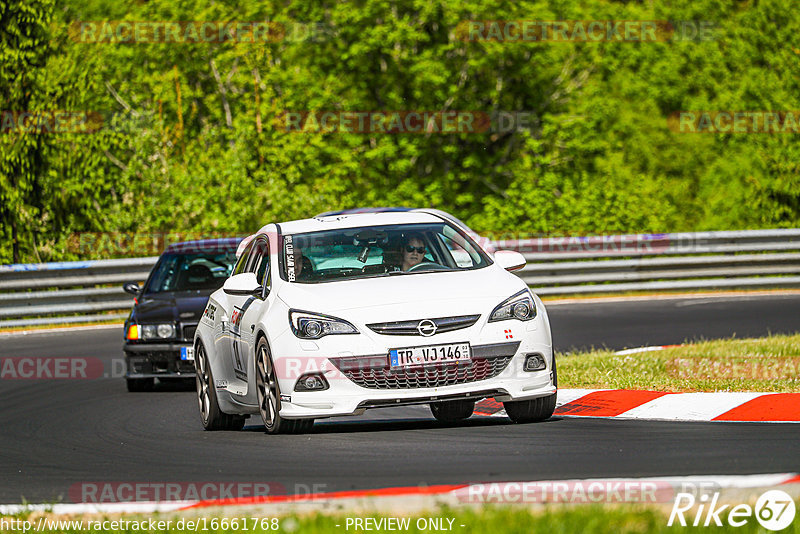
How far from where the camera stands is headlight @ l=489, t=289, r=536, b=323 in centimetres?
956

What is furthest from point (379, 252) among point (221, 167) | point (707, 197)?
point (707, 197)

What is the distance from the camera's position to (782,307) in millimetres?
21422

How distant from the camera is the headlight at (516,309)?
956cm

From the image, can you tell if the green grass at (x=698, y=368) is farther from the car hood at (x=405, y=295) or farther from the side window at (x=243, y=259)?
the side window at (x=243, y=259)

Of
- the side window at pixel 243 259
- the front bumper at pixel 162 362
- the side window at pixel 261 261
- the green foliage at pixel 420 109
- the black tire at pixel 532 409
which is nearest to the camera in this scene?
the black tire at pixel 532 409

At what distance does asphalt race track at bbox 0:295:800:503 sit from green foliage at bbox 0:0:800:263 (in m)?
17.9

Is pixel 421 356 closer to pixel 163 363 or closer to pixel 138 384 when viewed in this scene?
pixel 163 363

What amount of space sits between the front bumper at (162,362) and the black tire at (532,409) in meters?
5.48

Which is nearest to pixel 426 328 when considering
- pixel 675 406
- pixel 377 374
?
pixel 377 374

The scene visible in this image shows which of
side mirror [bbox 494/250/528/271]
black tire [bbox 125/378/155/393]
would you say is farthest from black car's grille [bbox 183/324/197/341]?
side mirror [bbox 494/250/528/271]

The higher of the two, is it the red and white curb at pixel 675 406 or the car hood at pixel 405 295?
the car hood at pixel 405 295

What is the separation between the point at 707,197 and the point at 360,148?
16571mm

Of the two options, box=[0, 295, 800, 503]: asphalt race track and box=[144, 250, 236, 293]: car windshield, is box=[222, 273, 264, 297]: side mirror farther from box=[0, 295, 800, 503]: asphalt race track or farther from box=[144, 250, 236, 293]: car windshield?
box=[144, 250, 236, 293]: car windshield

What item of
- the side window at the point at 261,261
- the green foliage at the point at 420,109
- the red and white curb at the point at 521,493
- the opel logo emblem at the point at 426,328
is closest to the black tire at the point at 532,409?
the opel logo emblem at the point at 426,328
